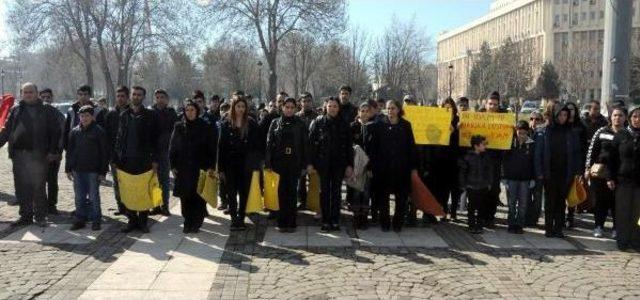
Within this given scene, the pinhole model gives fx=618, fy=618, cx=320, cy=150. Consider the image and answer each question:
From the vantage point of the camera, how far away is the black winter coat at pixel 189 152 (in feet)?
29.0

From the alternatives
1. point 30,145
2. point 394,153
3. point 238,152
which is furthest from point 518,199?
point 30,145

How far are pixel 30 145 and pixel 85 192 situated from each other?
3.63 feet

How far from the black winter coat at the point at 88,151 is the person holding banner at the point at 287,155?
2.38 meters

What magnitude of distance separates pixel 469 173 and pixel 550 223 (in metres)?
1.33

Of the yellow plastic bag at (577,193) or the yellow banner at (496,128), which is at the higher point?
the yellow banner at (496,128)

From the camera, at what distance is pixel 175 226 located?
947 centimetres

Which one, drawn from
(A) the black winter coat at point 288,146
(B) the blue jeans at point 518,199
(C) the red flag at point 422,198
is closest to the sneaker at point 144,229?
(A) the black winter coat at point 288,146

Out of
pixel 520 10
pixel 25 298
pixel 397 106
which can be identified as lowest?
pixel 25 298

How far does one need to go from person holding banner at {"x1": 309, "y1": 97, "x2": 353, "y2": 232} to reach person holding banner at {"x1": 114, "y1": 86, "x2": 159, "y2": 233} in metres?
2.35

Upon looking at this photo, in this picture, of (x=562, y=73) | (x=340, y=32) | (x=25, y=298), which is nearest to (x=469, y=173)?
(x=25, y=298)

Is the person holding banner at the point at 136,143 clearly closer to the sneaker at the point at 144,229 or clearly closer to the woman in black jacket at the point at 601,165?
the sneaker at the point at 144,229

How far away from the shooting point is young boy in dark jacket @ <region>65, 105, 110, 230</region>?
29.1ft

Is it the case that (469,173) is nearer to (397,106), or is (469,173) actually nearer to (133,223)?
(397,106)

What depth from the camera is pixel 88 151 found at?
8.88 metres
